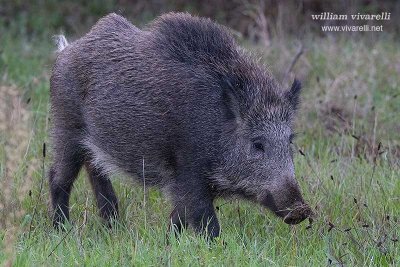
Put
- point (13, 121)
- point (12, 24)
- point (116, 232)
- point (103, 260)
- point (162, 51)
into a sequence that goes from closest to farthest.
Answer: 1. point (103, 260)
2. point (116, 232)
3. point (162, 51)
4. point (13, 121)
5. point (12, 24)

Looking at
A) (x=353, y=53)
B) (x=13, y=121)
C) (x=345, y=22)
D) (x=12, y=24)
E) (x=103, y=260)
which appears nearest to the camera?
(x=103, y=260)

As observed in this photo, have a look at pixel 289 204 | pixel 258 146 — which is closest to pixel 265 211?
pixel 258 146

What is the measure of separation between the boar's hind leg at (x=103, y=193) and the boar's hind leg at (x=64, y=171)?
4.5 inches

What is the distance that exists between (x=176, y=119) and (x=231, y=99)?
13.8 inches

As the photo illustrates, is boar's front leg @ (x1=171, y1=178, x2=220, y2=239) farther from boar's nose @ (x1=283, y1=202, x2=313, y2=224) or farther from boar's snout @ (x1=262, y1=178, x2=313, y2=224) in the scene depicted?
boar's nose @ (x1=283, y1=202, x2=313, y2=224)

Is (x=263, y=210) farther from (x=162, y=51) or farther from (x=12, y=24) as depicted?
(x=12, y=24)

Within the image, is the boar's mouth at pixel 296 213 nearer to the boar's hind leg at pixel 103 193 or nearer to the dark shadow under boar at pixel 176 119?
the dark shadow under boar at pixel 176 119

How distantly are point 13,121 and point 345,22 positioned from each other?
7762mm

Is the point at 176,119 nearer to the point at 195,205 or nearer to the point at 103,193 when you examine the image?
the point at 195,205

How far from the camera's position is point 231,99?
17.7 ft

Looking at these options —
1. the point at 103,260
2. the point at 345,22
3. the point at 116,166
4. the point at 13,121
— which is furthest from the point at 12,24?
the point at 103,260

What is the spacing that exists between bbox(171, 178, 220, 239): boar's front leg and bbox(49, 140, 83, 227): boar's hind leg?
3.29 feet

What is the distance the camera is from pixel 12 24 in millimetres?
12258

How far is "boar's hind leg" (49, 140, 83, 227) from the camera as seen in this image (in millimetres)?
6082
